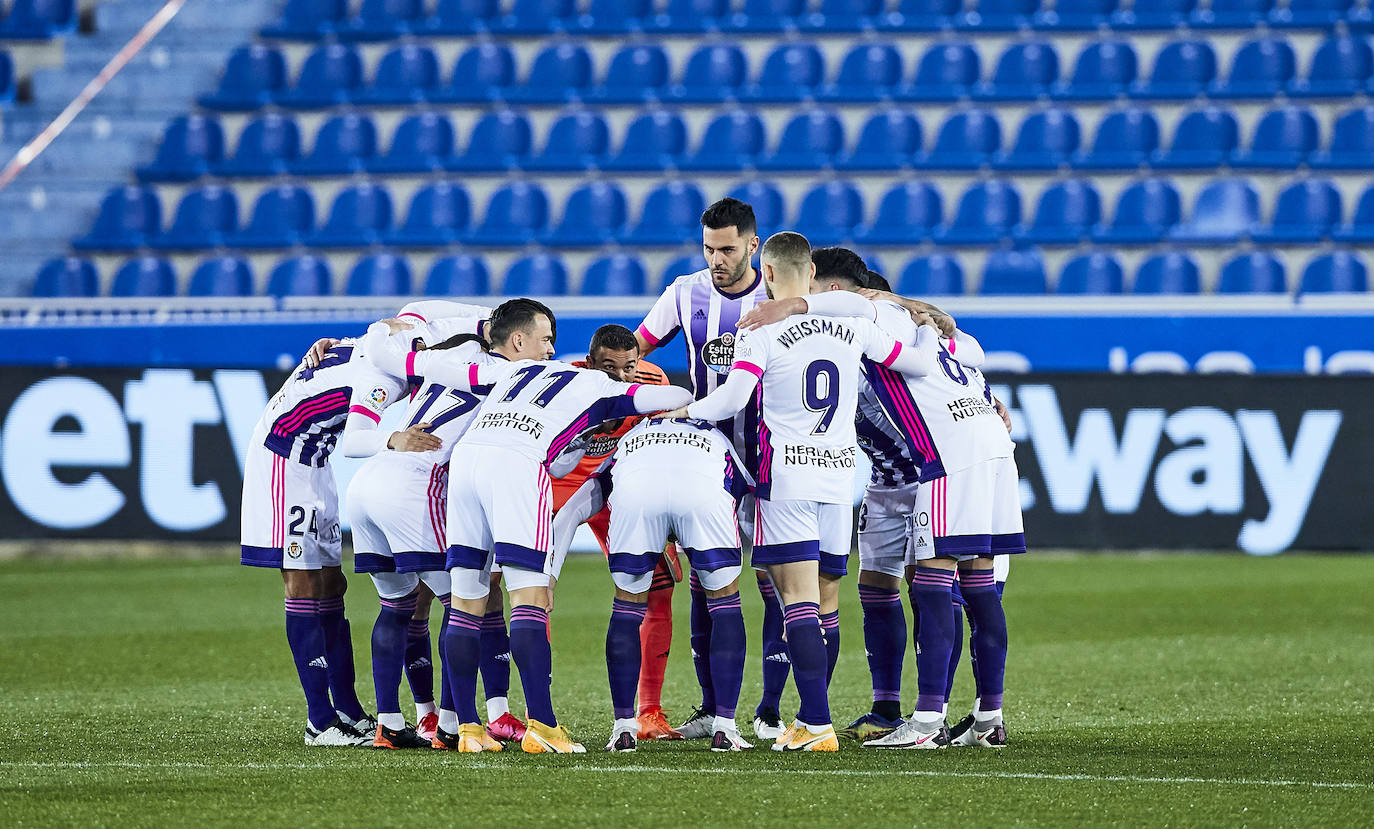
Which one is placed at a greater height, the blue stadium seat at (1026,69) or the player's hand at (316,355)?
the blue stadium seat at (1026,69)

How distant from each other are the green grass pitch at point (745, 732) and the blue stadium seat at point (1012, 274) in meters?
3.56

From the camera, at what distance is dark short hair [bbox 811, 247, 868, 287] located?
5.99 m

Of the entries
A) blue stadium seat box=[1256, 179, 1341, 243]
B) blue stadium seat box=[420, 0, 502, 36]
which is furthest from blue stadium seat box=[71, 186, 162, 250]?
blue stadium seat box=[1256, 179, 1341, 243]

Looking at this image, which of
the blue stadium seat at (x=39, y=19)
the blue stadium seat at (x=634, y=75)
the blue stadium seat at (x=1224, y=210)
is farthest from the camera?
the blue stadium seat at (x=39, y=19)

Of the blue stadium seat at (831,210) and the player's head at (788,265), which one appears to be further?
the blue stadium seat at (831,210)

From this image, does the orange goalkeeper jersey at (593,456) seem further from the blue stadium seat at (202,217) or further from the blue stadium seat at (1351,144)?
the blue stadium seat at (1351,144)

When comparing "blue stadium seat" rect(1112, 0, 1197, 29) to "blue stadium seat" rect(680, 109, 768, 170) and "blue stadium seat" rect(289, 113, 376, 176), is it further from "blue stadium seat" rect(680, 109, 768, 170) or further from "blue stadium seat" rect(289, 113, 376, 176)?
"blue stadium seat" rect(289, 113, 376, 176)

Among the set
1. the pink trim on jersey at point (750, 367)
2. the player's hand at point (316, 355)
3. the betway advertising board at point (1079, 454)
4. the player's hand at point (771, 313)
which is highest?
the player's hand at point (771, 313)

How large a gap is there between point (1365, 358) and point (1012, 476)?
6406 mm

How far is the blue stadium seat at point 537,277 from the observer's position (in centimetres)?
1395

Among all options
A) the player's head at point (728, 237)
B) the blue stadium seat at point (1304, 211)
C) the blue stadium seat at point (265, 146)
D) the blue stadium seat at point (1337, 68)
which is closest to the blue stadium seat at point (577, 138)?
the blue stadium seat at point (265, 146)

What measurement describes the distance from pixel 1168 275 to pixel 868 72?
3.39 meters

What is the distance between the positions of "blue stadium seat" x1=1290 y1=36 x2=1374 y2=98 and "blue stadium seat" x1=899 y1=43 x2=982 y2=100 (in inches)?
105

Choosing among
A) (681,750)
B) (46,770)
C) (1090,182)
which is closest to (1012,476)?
(681,750)
